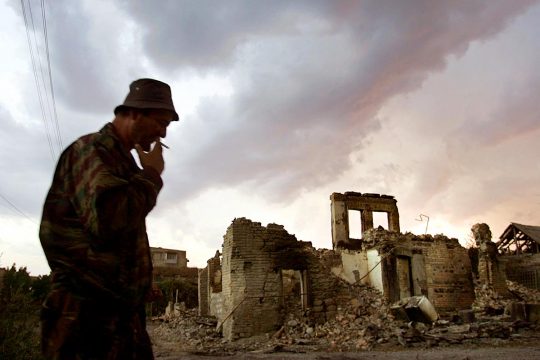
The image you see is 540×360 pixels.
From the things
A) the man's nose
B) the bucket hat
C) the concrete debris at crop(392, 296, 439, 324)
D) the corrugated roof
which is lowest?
the concrete debris at crop(392, 296, 439, 324)

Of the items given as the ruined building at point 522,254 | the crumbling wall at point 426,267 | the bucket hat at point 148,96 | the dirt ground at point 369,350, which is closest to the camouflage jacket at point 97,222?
the bucket hat at point 148,96

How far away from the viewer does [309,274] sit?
53.2ft

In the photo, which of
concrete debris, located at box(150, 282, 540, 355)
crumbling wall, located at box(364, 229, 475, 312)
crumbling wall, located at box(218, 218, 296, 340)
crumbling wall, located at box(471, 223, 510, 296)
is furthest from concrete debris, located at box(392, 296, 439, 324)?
crumbling wall, located at box(471, 223, 510, 296)

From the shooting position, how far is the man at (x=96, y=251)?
1.59 m

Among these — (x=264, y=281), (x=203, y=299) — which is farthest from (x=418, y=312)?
(x=203, y=299)

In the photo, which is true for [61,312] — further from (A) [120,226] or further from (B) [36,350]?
(B) [36,350]

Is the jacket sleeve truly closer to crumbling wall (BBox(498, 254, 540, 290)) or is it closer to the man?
the man

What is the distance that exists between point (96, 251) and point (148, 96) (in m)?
0.64

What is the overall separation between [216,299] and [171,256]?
110 ft

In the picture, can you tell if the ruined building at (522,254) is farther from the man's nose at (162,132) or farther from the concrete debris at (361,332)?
the man's nose at (162,132)

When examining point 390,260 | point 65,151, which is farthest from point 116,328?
point 390,260

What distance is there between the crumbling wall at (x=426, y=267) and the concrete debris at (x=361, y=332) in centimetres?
235

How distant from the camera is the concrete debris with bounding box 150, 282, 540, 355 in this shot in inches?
474

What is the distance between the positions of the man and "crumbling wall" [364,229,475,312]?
18.5 metres
